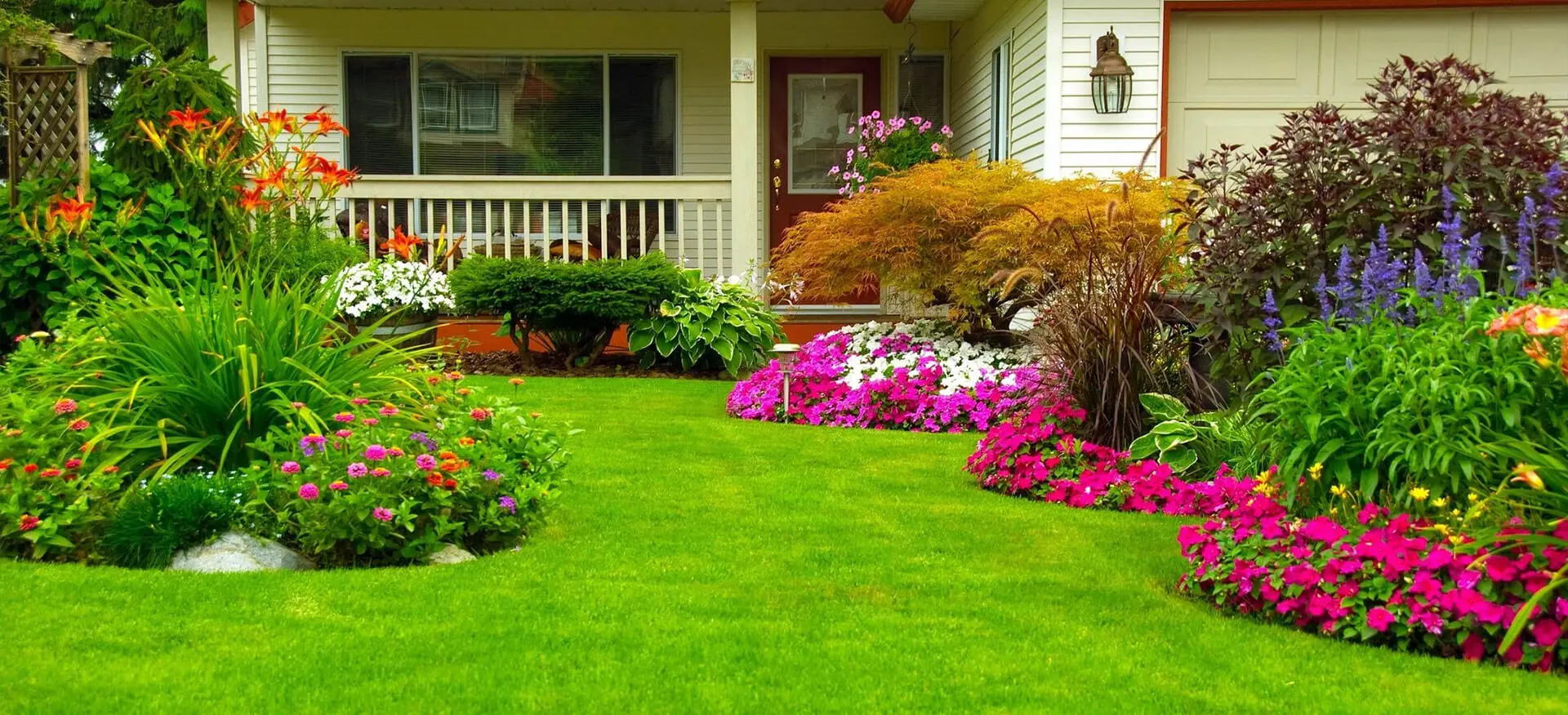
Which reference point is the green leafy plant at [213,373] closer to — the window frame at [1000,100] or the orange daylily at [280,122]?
the orange daylily at [280,122]

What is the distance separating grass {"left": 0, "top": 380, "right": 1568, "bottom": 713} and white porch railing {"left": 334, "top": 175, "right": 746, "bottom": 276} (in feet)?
22.2

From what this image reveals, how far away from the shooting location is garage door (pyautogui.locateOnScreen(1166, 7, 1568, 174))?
33.8 feet

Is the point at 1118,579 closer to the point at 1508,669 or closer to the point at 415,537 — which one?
the point at 1508,669

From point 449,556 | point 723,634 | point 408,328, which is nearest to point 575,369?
point 408,328

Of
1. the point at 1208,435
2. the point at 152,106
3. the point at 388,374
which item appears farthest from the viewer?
the point at 152,106

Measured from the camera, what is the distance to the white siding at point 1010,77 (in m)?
10.4

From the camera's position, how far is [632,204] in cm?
1337

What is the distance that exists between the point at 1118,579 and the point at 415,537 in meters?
2.17

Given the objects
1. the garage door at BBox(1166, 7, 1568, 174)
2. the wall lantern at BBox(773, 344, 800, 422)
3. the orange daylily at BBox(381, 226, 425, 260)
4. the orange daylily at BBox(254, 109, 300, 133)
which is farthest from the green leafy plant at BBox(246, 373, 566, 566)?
the garage door at BBox(1166, 7, 1568, 174)

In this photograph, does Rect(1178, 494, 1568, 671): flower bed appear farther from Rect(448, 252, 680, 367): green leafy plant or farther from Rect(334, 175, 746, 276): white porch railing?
Rect(334, 175, 746, 276): white porch railing

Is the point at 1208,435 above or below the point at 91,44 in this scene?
below

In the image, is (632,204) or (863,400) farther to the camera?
(632,204)

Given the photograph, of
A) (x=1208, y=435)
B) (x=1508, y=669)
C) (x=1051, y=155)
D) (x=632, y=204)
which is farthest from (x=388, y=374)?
(x=632, y=204)

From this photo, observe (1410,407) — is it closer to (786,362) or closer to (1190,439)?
(1190,439)
